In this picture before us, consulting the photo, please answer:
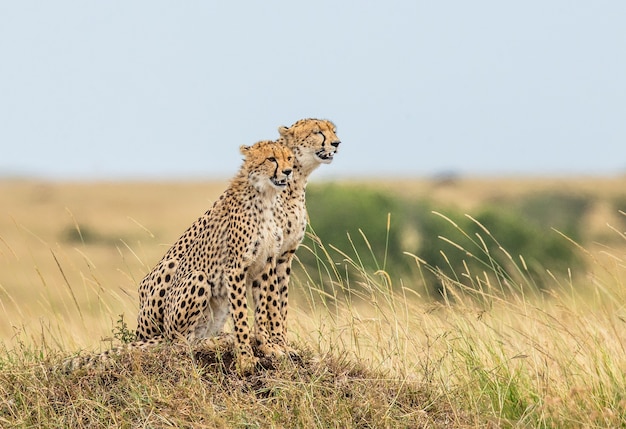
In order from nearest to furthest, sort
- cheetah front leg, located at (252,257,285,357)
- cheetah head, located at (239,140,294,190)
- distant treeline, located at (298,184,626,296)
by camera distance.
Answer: cheetah head, located at (239,140,294,190)
cheetah front leg, located at (252,257,285,357)
distant treeline, located at (298,184,626,296)

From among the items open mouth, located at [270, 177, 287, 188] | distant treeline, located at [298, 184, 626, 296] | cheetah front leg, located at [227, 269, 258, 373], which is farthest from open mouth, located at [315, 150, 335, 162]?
distant treeline, located at [298, 184, 626, 296]

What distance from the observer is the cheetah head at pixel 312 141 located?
15.6 feet

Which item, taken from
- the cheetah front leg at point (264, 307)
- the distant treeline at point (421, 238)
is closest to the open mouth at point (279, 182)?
the cheetah front leg at point (264, 307)

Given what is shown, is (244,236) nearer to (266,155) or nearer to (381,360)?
(266,155)

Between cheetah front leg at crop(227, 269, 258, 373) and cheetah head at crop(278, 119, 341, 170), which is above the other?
cheetah head at crop(278, 119, 341, 170)

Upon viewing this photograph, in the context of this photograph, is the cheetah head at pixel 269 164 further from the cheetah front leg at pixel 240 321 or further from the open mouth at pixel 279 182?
the cheetah front leg at pixel 240 321

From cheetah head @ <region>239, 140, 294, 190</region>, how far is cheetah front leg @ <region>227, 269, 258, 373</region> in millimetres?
442

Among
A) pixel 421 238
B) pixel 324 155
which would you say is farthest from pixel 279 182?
pixel 421 238

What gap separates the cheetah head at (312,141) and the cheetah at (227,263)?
0.08m

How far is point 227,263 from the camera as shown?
4.69 metres

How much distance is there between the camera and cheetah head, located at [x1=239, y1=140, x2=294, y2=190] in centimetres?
455

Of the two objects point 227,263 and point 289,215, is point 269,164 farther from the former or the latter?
point 227,263

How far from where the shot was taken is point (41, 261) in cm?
2967

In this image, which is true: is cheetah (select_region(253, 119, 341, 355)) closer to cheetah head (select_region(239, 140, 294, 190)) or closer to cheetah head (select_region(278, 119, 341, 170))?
cheetah head (select_region(278, 119, 341, 170))
